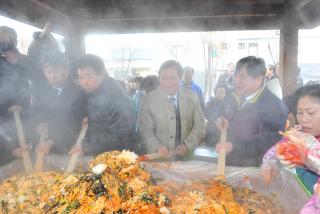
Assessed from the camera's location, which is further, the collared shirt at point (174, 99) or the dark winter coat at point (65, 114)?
the collared shirt at point (174, 99)

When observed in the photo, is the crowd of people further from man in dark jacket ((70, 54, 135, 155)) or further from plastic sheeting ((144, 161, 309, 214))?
plastic sheeting ((144, 161, 309, 214))

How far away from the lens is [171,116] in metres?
3.38

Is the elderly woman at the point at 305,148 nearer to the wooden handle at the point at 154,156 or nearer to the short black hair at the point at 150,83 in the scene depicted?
the wooden handle at the point at 154,156

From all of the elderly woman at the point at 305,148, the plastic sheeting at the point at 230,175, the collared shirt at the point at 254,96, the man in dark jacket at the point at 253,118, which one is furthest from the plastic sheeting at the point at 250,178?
the collared shirt at the point at 254,96

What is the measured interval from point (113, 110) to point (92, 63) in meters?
0.48

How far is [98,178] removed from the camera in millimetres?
1773

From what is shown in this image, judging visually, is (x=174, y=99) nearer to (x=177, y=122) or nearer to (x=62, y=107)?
(x=177, y=122)

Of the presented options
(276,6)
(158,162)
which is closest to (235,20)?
(276,6)

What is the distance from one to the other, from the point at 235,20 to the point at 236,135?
1.95 metres

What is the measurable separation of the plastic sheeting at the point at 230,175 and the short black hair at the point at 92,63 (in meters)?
0.85

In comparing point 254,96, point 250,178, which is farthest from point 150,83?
point 250,178

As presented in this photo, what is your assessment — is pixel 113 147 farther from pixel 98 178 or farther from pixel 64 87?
pixel 98 178

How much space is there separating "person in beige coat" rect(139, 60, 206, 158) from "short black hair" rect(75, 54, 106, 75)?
0.67 meters

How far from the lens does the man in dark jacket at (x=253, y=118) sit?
2.99 meters
